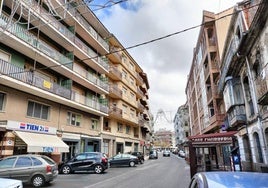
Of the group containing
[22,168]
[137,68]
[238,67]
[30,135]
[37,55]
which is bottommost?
[22,168]

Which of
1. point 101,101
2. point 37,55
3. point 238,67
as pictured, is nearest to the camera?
point 238,67

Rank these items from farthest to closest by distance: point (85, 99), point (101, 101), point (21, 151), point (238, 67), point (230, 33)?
point (101, 101) → point (85, 99) → point (21, 151) → point (230, 33) → point (238, 67)

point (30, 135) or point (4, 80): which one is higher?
point (4, 80)

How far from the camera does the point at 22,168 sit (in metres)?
11.5

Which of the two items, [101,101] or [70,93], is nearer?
[70,93]

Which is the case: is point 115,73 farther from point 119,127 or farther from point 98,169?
point 98,169

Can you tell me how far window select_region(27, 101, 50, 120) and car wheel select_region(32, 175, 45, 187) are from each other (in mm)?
7685

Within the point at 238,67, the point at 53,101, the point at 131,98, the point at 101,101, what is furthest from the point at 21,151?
the point at 131,98

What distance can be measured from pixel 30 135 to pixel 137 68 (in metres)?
33.7

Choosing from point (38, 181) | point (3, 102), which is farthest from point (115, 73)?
point (38, 181)

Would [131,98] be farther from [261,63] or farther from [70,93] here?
[261,63]

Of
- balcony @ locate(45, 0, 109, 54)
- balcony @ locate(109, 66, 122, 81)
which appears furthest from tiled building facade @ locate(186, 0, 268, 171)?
balcony @ locate(109, 66, 122, 81)

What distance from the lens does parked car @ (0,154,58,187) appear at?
11273 millimetres

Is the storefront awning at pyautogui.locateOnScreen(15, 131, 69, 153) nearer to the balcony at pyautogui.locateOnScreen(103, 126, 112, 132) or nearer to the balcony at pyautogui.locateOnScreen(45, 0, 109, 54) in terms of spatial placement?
the balcony at pyautogui.locateOnScreen(45, 0, 109, 54)
